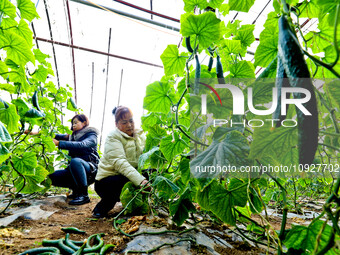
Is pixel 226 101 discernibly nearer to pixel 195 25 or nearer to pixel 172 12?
pixel 195 25

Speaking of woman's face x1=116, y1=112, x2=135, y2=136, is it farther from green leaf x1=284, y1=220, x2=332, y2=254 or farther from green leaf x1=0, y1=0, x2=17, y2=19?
green leaf x1=284, y1=220, x2=332, y2=254

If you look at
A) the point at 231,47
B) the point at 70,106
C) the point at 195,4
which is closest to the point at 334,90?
the point at 231,47

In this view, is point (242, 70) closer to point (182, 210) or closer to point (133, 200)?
Result: point (182, 210)

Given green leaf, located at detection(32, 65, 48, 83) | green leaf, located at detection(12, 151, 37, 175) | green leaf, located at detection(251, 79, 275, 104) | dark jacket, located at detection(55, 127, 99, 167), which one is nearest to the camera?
green leaf, located at detection(251, 79, 275, 104)

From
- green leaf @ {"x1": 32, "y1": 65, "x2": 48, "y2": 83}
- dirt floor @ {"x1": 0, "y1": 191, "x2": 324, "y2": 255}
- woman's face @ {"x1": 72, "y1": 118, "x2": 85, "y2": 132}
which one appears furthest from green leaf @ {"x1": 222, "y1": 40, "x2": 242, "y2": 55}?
woman's face @ {"x1": 72, "y1": 118, "x2": 85, "y2": 132}

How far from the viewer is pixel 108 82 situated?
5.83m

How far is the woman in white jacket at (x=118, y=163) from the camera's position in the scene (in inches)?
62.6

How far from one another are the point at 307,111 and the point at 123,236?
99 cm

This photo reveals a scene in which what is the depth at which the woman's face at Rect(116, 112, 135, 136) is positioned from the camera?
1896 mm

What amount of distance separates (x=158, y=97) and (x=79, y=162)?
1.78m

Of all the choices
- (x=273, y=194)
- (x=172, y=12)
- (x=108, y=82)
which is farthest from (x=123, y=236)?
(x=108, y=82)

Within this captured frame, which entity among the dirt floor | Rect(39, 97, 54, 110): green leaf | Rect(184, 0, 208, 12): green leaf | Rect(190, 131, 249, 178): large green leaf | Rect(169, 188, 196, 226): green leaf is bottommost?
the dirt floor

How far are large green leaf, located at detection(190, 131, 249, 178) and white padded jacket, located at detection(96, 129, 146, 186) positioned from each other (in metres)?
1.12

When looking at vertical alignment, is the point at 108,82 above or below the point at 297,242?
→ above
